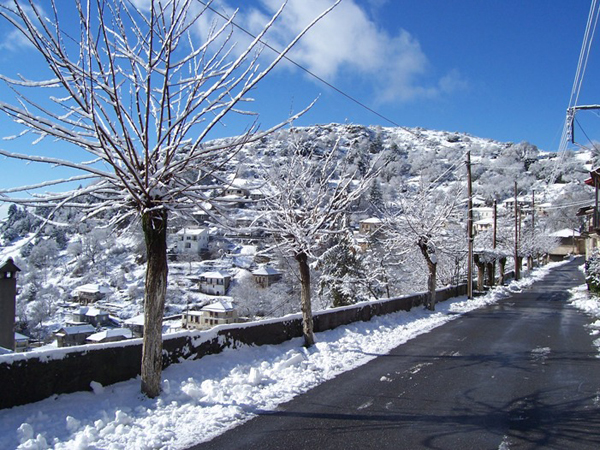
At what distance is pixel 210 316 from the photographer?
1929 inches

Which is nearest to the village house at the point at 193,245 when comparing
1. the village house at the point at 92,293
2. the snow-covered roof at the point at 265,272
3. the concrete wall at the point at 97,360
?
the village house at the point at 92,293

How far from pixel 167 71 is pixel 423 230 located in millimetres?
17264

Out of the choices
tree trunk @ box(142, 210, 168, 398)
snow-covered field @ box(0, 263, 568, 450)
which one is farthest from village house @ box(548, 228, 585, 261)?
tree trunk @ box(142, 210, 168, 398)

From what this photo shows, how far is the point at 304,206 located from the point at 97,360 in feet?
21.0

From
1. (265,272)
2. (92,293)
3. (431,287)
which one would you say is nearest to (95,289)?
(92,293)

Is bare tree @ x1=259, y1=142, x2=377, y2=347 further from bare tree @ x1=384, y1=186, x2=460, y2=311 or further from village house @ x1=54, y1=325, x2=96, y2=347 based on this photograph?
village house @ x1=54, y1=325, x2=96, y2=347

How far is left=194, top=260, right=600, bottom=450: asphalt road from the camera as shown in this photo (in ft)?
17.5

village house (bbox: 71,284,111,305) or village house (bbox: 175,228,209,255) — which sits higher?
village house (bbox: 175,228,209,255)

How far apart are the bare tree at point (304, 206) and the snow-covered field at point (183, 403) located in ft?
6.37

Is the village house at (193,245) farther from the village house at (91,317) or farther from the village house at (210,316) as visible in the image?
the village house at (210,316)

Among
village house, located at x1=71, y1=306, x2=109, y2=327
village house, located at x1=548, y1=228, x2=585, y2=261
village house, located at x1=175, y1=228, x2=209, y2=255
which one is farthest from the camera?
village house, located at x1=548, y1=228, x2=585, y2=261

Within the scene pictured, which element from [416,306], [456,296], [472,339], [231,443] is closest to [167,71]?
[231,443]

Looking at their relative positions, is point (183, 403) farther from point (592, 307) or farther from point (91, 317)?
point (91, 317)

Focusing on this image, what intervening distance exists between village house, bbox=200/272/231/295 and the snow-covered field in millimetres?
58218
